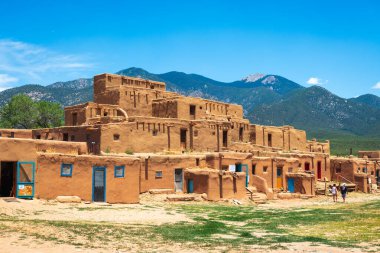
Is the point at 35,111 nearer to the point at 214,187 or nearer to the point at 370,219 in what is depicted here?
the point at 214,187

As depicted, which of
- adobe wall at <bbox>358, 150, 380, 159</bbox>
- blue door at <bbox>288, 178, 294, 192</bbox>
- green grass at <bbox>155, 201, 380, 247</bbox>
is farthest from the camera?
adobe wall at <bbox>358, 150, 380, 159</bbox>

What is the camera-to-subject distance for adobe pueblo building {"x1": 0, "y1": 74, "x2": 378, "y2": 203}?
94.6 feet

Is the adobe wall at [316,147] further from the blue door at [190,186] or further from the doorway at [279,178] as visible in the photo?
the blue door at [190,186]

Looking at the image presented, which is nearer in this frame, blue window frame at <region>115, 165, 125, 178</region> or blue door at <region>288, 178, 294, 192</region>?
blue window frame at <region>115, 165, 125, 178</region>

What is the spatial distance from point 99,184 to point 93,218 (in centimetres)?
720

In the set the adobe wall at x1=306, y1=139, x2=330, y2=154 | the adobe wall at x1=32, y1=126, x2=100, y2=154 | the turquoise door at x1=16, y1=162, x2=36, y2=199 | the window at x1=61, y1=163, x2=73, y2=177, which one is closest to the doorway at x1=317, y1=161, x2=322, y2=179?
the adobe wall at x1=306, y1=139, x2=330, y2=154

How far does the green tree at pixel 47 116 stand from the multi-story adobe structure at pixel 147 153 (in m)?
23.4

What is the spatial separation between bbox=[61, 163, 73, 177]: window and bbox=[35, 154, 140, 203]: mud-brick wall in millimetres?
177

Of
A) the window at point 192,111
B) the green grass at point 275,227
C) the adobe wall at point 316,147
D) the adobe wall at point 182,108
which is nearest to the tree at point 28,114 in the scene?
the adobe wall at point 182,108

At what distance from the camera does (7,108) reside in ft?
232

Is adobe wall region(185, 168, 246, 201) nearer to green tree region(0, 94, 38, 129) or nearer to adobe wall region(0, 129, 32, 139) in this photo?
adobe wall region(0, 129, 32, 139)

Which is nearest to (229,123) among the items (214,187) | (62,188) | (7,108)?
(214,187)

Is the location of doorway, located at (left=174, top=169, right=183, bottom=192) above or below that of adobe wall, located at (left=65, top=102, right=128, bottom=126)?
below

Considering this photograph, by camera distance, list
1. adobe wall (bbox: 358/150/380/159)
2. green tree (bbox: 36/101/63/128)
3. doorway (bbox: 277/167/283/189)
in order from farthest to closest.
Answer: green tree (bbox: 36/101/63/128), adobe wall (bbox: 358/150/380/159), doorway (bbox: 277/167/283/189)
